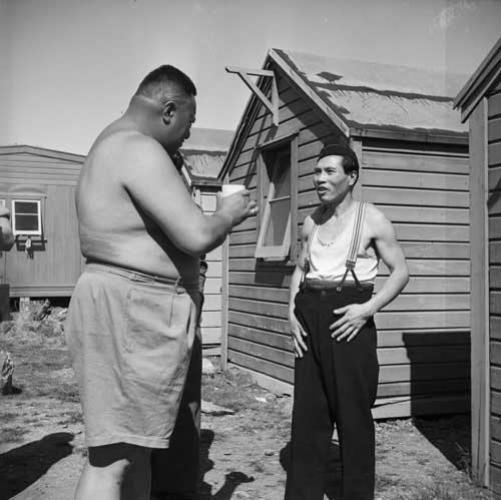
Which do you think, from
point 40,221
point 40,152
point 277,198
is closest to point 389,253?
point 277,198

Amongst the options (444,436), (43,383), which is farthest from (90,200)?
(43,383)

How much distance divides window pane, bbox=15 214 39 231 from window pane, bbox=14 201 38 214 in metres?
0.17

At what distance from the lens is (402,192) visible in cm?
644

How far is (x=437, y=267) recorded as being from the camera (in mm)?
6586

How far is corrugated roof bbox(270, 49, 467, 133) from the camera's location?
6496 mm

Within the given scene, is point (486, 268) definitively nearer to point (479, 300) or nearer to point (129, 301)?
point (479, 300)

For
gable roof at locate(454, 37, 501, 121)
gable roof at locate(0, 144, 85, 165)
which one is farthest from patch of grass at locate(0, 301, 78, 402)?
gable roof at locate(454, 37, 501, 121)

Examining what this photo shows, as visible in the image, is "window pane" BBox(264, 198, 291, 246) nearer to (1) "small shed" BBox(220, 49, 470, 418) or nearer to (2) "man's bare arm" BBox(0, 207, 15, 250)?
(1) "small shed" BBox(220, 49, 470, 418)

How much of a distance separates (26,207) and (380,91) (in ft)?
39.0

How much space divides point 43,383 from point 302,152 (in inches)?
174

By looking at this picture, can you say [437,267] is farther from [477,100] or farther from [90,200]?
[90,200]

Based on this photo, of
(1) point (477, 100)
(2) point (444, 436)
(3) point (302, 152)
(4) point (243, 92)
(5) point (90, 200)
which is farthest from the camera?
(4) point (243, 92)

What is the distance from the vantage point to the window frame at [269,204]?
7422 mm

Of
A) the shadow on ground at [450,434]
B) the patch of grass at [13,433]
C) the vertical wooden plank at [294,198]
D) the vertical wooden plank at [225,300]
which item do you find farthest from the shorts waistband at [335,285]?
the vertical wooden plank at [225,300]
